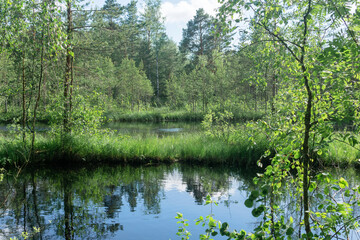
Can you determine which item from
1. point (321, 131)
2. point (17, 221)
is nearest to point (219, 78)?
point (17, 221)

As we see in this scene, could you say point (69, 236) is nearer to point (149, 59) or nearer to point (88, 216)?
point (88, 216)

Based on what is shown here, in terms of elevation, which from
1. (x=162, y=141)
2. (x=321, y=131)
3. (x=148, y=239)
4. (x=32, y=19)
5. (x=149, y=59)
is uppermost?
(x=149, y=59)

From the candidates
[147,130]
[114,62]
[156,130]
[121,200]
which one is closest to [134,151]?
[121,200]

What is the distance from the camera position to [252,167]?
11844mm

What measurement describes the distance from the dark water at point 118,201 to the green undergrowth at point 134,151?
77cm

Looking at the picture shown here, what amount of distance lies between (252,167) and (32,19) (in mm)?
9154

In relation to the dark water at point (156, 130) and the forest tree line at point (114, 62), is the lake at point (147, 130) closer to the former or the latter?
the dark water at point (156, 130)

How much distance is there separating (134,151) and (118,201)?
Result: 4522 mm

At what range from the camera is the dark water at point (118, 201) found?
20.6ft

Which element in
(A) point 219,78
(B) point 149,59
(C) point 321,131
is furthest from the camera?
(B) point 149,59

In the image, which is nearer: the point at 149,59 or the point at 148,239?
the point at 148,239

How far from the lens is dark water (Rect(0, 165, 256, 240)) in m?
6.28

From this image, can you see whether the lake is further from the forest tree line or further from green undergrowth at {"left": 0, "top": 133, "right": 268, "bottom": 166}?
green undergrowth at {"left": 0, "top": 133, "right": 268, "bottom": 166}

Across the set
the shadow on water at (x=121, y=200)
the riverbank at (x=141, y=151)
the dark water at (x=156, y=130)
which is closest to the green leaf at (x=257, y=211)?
the shadow on water at (x=121, y=200)
